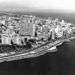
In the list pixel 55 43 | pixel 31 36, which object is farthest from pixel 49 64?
pixel 31 36

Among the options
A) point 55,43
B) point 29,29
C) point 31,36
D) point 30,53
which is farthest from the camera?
point 29,29

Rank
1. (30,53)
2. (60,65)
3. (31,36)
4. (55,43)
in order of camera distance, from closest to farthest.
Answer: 1. (60,65)
2. (30,53)
3. (55,43)
4. (31,36)

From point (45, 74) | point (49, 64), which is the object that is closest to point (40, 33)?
point (49, 64)

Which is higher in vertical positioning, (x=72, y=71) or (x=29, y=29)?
(x=29, y=29)

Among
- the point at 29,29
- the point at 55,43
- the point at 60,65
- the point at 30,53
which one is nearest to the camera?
the point at 60,65

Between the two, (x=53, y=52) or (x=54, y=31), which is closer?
(x=53, y=52)

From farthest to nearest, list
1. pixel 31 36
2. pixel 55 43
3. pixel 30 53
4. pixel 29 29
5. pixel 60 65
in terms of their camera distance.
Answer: pixel 29 29 → pixel 31 36 → pixel 55 43 → pixel 30 53 → pixel 60 65

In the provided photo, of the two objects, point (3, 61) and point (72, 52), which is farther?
point (72, 52)

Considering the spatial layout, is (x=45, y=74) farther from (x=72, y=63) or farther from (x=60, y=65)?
(x=72, y=63)

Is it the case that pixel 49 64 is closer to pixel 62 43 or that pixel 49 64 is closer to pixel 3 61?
pixel 3 61
